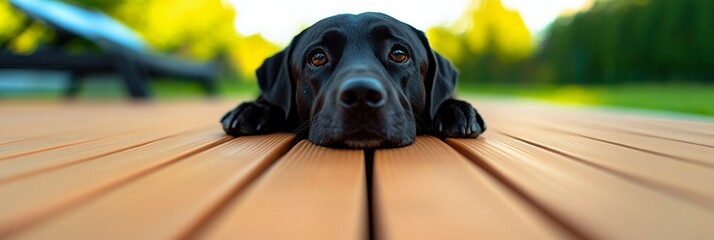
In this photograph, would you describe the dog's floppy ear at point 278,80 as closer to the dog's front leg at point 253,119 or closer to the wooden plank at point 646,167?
the dog's front leg at point 253,119

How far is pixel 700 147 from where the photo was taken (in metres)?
2.25

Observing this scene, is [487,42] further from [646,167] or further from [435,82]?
[646,167]

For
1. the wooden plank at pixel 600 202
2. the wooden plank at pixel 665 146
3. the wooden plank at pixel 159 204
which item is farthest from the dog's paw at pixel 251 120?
the wooden plank at pixel 665 146

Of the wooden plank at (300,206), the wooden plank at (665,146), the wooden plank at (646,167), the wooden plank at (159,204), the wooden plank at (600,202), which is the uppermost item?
the wooden plank at (159,204)

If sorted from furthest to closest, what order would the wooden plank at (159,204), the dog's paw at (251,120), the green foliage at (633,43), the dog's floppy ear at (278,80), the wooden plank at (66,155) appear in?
the green foliage at (633,43) → the dog's floppy ear at (278,80) → the dog's paw at (251,120) → the wooden plank at (66,155) → the wooden plank at (159,204)

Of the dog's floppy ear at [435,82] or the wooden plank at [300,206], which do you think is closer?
the wooden plank at [300,206]

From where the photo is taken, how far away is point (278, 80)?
119 inches

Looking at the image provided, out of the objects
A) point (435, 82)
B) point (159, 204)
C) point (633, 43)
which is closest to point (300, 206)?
point (159, 204)

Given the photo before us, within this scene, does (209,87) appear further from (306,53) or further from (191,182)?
(191,182)

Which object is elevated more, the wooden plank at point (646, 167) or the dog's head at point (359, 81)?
the dog's head at point (359, 81)

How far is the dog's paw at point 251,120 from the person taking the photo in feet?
8.92

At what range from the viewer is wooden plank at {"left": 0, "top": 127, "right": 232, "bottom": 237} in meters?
1.03

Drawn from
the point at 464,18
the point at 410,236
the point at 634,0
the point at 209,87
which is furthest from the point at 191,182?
the point at 464,18

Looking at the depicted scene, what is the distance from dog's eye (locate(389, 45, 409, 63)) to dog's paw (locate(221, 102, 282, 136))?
0.85 meters
